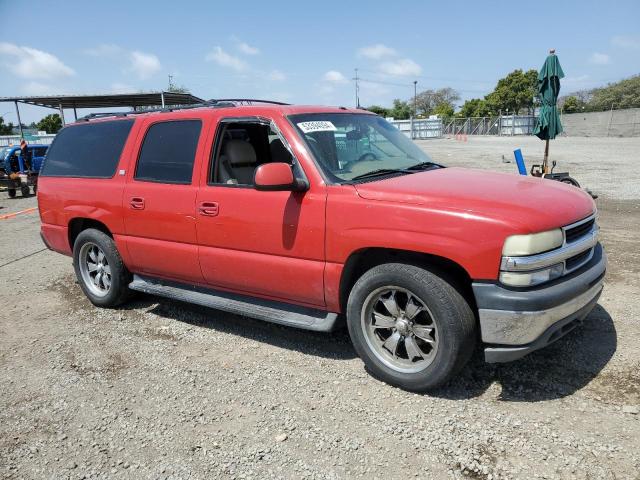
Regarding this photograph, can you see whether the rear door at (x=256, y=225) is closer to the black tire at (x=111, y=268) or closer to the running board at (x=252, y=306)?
the running board at (x=252, y=306)

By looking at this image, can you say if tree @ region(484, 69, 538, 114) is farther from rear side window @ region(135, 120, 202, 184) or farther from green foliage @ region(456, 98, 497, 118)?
rear side window @ region(135, 120, 202, 184)

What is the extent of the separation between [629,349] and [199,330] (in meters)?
3.61

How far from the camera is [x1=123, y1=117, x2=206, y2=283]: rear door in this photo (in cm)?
421

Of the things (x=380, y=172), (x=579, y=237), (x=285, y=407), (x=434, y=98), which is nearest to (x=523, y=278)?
(x=579, y=237)

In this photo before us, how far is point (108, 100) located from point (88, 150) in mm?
21155

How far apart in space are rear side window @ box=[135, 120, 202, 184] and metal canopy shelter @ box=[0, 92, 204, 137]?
17.8m

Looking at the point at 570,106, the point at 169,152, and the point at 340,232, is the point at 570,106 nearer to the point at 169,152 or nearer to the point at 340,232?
the point at 169,152

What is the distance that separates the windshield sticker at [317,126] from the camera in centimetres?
380

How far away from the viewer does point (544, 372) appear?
3.48 metres

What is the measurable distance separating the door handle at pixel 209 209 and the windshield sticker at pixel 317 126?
3.08 feet

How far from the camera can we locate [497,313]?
2.87m

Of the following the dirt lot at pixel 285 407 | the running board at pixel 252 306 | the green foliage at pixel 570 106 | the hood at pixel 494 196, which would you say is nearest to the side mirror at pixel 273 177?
the hood at pixel 494 196

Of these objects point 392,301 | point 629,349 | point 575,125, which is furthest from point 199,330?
point 575,125

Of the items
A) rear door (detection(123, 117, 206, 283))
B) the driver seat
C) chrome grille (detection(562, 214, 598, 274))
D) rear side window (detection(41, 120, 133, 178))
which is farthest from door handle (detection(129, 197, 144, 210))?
chrome grille (detection(562, 214, 598, 274))
